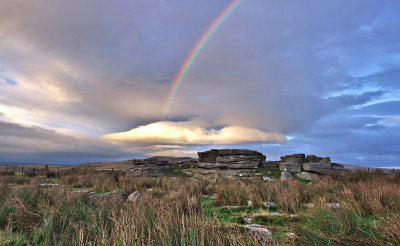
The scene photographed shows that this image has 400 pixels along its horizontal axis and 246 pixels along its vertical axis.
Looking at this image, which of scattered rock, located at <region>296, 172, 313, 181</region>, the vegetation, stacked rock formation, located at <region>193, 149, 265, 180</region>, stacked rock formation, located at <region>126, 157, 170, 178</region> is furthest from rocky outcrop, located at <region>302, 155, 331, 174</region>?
stacked rock formation, located at <region>126, 157, 170, 178</region>

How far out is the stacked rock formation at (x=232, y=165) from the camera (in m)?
19.5

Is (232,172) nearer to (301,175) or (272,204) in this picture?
(301,175)

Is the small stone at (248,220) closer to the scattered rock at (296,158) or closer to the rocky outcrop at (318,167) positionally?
the rocky outcrop at (318,167)

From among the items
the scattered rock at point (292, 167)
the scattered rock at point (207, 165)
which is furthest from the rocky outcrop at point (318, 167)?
the scattered rock at point (207, 165)

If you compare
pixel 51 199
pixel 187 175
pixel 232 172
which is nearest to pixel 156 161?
pixel 187 175

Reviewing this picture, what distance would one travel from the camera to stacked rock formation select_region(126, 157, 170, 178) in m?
24.4

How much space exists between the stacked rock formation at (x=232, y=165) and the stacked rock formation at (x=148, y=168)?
15.4ft

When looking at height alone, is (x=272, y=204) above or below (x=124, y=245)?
below

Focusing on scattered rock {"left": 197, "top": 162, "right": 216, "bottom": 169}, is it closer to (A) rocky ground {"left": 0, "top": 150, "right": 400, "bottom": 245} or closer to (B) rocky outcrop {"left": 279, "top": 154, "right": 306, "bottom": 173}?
(B) rocky outcrop {"left": 279, "top": 154, "right": 306, "bottom": 173}

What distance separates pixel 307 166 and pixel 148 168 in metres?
15.1

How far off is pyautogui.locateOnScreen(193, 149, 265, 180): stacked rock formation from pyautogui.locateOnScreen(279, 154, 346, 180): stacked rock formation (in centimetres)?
237

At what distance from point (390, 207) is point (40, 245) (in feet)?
22.9

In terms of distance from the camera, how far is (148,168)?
24.8m

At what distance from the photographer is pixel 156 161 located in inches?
1017
